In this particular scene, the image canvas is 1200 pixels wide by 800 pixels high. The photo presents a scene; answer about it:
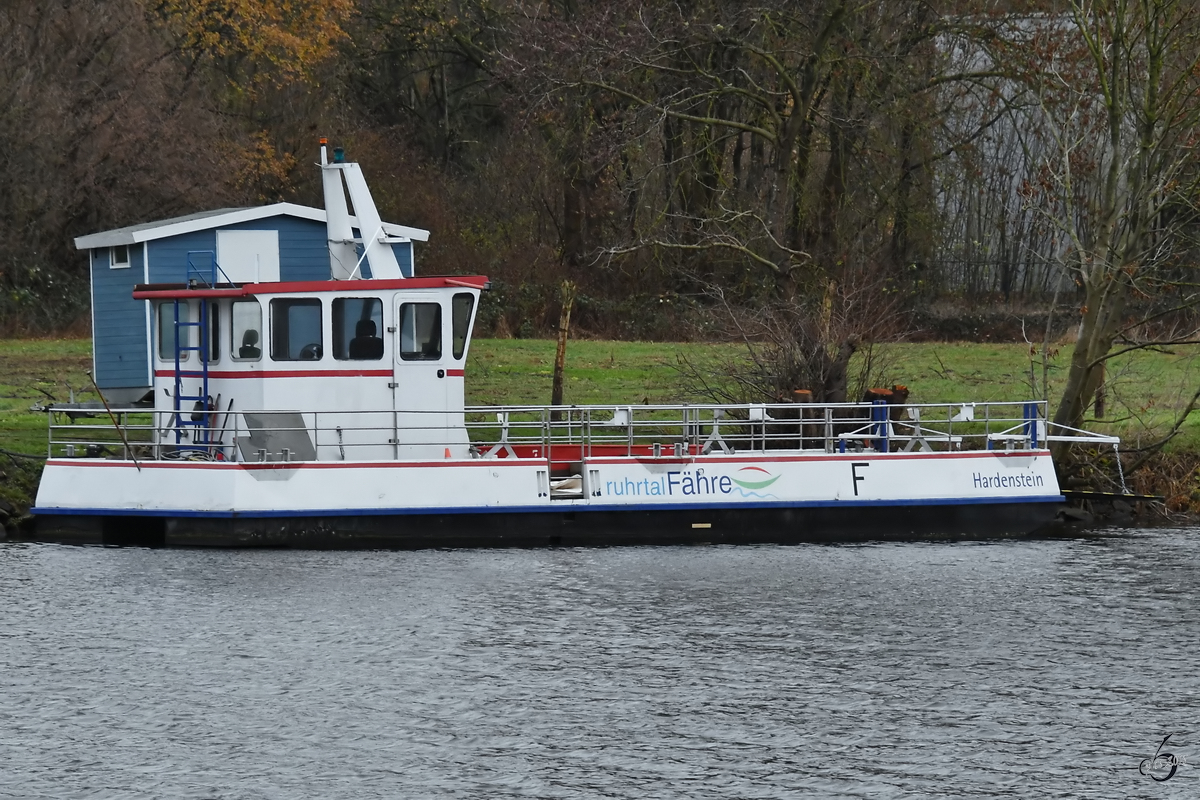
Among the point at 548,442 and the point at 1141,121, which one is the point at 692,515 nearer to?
the point at 548,442

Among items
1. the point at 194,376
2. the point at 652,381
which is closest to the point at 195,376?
the point at 194,376

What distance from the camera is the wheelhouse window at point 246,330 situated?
2173cm

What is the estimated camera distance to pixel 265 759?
13617 mm

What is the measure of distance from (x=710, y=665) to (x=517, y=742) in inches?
117

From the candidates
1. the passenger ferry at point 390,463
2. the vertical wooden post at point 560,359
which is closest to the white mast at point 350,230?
the passenger ferry at point 390,463

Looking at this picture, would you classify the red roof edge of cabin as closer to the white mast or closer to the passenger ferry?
the passenger ferry

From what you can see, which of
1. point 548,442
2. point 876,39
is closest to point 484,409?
point 548,442

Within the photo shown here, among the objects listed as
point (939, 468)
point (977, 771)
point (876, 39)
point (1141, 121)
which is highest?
point (876, 39)

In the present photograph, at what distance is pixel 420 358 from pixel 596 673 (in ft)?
22.7

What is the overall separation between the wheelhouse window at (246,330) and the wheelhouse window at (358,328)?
965mm

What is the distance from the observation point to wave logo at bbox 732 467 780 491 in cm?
2220

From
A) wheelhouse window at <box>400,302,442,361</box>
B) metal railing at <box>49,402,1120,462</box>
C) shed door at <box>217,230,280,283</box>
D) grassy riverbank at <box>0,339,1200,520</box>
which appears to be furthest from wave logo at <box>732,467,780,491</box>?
shed door at <box>217,230,280,283</box>

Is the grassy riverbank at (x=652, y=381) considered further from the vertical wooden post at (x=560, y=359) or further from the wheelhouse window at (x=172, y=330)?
the wheelhouse window at (x=172, y=330)

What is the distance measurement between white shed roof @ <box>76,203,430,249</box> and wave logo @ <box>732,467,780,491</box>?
752 cm
